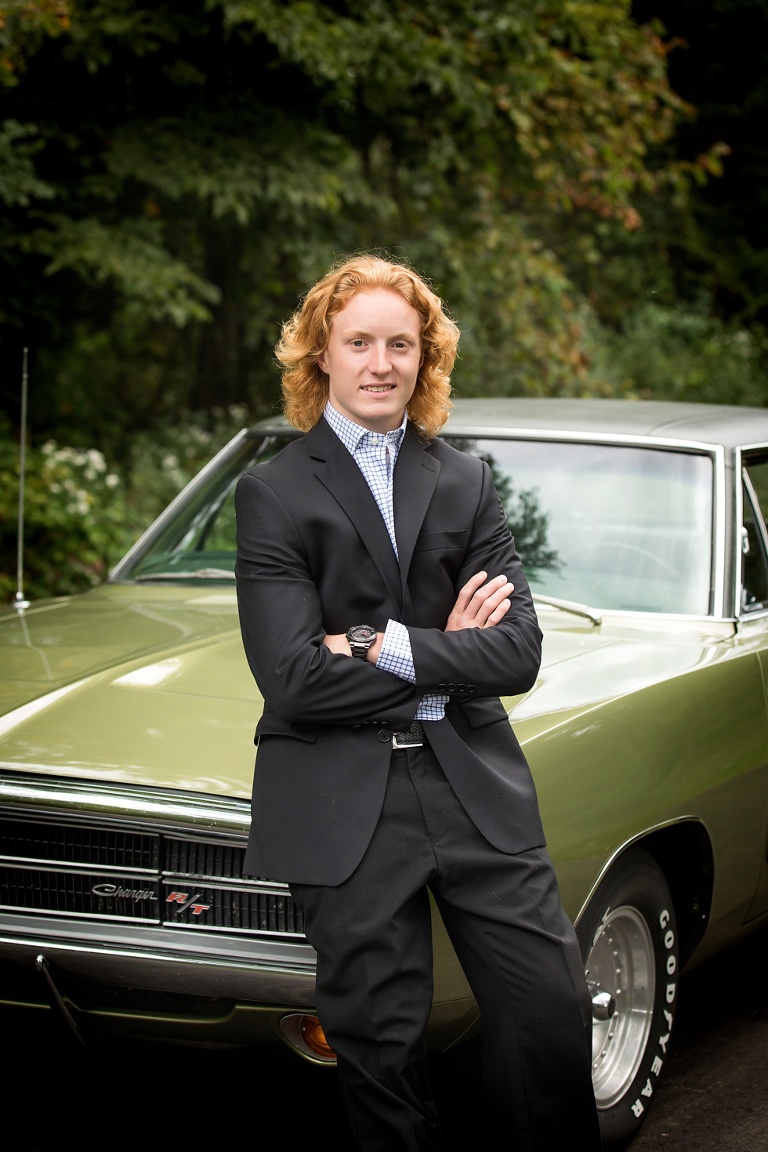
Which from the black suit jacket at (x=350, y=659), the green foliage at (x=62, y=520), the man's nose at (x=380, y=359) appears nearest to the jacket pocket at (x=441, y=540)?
the black suit jacket at (x=350, y=659)

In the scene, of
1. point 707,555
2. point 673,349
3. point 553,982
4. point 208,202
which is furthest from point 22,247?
point 673,349

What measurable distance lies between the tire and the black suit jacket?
791 mm

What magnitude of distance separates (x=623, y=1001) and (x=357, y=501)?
1585 mm

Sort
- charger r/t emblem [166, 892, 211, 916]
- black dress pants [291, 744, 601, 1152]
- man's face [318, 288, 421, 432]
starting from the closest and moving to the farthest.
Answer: black dress pants [291, 744, 601, 1152] < man's face [318, 288, 421, 432] < charger r/t emblem [166, 892, 211, 916]

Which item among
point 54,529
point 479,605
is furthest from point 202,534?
point 54,529

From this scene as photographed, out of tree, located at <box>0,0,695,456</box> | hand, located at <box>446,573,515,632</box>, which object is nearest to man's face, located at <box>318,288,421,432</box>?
hand, located at <box>446,573,515,632</box>

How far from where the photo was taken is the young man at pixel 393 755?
251 centimetres

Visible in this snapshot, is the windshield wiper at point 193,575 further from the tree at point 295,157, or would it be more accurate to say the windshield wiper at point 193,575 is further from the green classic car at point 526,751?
the tree at point 295,157

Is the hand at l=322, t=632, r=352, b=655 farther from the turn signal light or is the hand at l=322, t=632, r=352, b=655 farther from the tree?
the tree

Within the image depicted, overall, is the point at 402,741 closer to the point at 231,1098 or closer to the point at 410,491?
the point at 410,491

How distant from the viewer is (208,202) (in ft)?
33.0

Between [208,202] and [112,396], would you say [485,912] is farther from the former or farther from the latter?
[112,396]

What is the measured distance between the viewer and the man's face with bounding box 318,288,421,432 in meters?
2.71

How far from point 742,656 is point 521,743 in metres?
1.10
